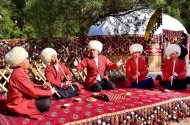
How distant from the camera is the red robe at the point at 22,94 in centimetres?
532

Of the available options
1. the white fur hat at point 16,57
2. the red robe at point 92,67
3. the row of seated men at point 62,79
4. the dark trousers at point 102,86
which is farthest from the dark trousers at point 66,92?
the white fur hat at point 16,57

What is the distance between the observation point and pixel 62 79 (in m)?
7.24

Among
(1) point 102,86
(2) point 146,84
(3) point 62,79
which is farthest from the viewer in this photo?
(2) point 146,84

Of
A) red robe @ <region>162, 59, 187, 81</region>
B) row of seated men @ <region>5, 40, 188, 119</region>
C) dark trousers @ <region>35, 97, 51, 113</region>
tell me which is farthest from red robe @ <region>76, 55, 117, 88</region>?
dark trousers @ <region>35, 97, 51, 113</region>

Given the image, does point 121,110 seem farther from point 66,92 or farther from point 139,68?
point 139,68

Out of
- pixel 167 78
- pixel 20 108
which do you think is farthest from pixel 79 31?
pixel 20 108

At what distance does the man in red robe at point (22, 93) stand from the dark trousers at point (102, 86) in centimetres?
219

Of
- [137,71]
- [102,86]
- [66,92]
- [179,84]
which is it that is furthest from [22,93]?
[179,84]

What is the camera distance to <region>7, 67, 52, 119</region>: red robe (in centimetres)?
532

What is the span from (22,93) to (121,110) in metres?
1.65

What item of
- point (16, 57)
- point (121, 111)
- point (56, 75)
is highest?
point (16, 57)

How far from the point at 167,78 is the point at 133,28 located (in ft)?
13.6

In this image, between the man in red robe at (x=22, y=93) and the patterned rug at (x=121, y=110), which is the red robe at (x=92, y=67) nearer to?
the patterned rug at (x=121, y=110)

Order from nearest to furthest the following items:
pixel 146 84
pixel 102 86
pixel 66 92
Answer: pixel 66 92 < pixel 102 86 < pixel 146 84
